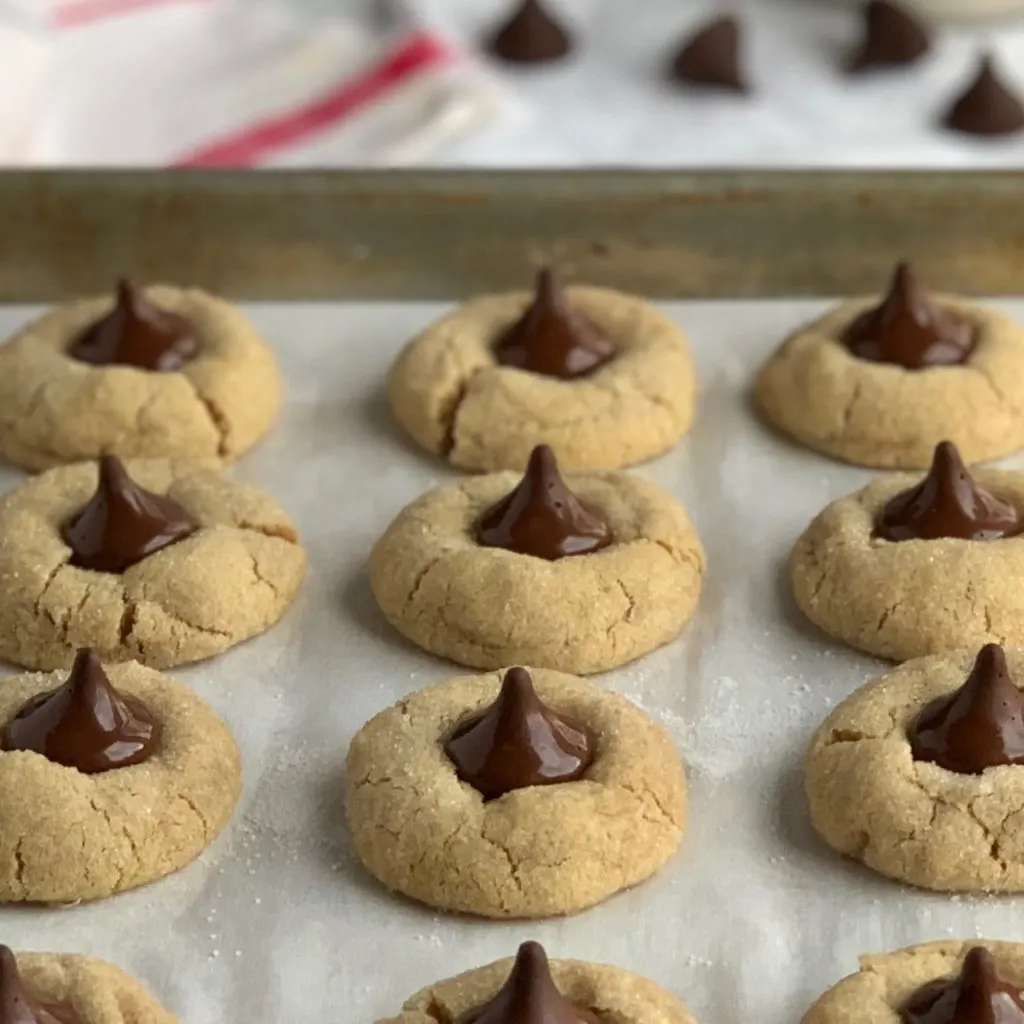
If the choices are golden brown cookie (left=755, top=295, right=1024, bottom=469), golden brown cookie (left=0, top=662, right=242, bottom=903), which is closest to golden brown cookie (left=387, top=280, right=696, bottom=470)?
golden brown cookie (left=755, top=295, right=1024, bottom=469)

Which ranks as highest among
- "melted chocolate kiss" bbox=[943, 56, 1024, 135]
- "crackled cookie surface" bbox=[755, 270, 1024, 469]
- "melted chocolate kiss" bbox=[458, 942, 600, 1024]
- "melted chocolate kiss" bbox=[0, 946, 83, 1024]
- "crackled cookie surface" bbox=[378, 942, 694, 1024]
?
"melted chocolate kiss" bbox=[0, 946, 83, 1024]

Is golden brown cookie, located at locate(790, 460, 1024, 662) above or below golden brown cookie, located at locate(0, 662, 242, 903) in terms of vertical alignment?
below

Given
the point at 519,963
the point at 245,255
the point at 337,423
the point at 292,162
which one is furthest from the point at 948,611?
the point at 292,162

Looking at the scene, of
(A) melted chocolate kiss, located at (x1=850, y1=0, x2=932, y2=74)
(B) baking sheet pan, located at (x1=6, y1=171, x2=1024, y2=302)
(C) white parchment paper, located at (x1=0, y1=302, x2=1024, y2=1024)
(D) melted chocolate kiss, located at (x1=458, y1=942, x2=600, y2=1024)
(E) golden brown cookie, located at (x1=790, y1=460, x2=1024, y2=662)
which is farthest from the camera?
(A) melted chocolate kiss, located at (x1=850, y1=0, x2=932, y2=74)

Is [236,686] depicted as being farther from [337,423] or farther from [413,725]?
[337,423]

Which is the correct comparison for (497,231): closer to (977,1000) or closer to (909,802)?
(909,802)

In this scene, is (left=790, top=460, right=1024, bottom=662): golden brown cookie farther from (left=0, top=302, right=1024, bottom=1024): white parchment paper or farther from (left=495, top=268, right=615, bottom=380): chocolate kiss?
(left=495, top=268, right=615, bottom=380): chocolate kiss
